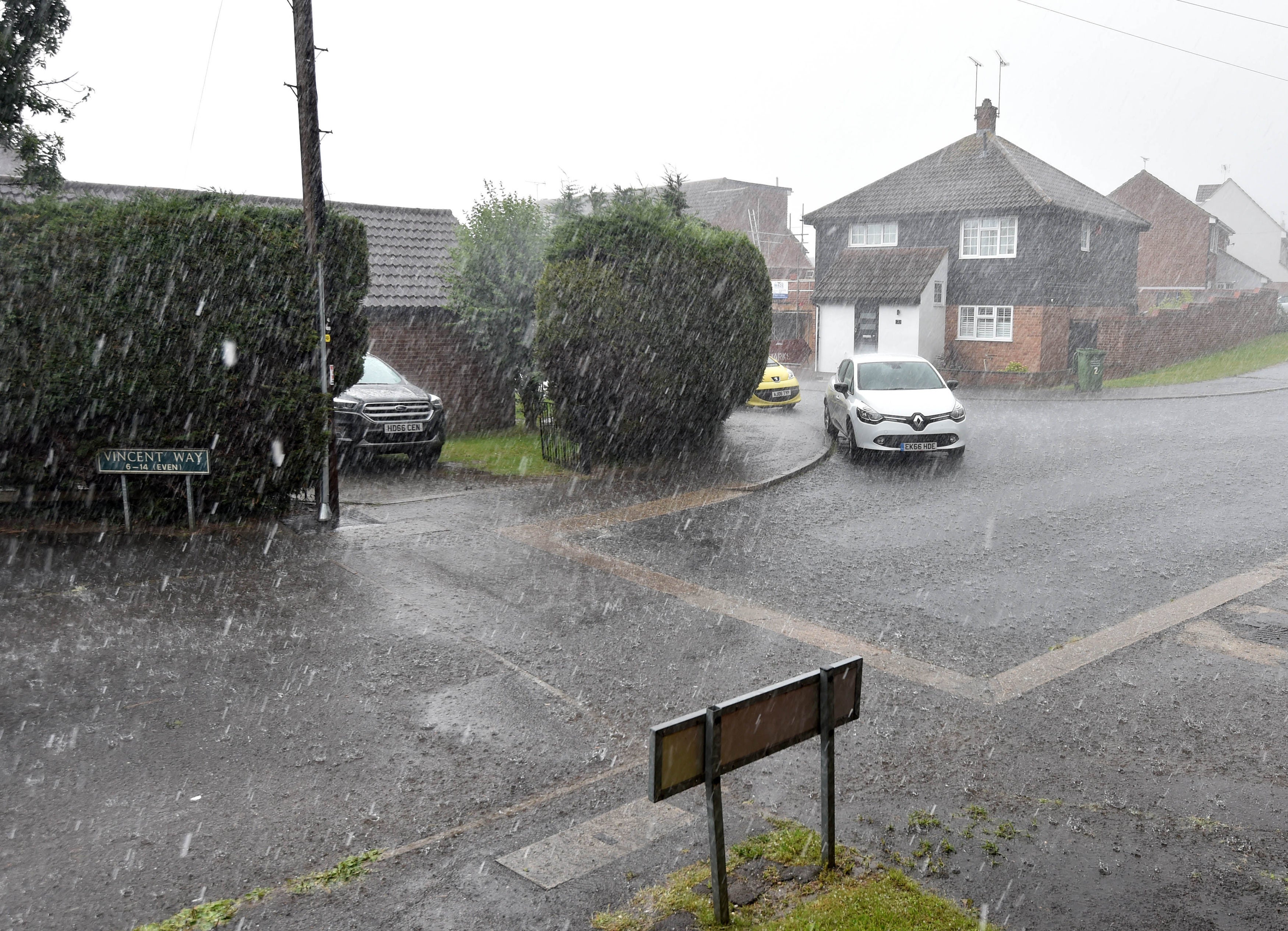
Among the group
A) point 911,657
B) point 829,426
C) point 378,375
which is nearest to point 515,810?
point 911,657

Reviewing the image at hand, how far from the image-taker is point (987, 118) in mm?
38969

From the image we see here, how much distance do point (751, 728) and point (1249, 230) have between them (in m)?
88.3

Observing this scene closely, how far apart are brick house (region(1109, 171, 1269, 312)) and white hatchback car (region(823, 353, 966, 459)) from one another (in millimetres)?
48818

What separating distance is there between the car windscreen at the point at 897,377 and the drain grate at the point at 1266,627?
8.71m

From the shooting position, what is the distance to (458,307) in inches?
725

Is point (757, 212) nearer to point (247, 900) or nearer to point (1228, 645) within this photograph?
point (1228, 645)

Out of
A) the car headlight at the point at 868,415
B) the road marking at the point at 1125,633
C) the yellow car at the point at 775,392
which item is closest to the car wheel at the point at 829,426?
the car headlight at the point at 868,415

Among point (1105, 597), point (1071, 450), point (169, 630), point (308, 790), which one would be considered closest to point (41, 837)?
point (308, 790)

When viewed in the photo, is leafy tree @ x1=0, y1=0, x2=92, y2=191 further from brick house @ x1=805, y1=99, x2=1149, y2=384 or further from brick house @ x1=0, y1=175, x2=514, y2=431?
brick house @ x1=805, y1=99, x2=1149, y2=384

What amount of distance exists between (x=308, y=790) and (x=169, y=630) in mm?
3297

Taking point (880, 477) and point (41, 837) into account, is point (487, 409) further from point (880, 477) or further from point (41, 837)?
point (41, 837)

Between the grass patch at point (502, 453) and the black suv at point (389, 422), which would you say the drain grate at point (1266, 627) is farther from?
the black suv at point (389, 422)

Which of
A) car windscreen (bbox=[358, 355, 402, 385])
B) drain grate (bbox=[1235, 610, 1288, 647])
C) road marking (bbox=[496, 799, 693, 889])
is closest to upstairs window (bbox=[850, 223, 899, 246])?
car windscreen (bbox=[358, 355, 402, 385])

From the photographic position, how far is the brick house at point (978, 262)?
34.7 metres
